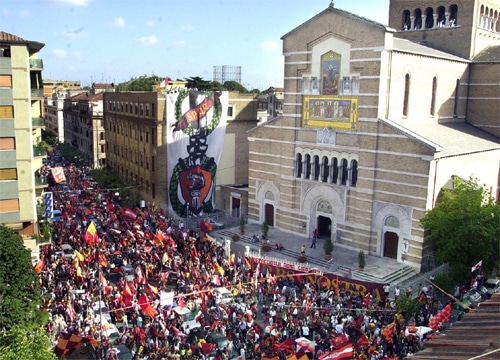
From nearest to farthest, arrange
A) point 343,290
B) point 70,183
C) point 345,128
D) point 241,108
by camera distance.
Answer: point 343,290 < point 345,128 < point 241,108 < point 70,183

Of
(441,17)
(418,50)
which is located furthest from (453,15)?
(418,50)

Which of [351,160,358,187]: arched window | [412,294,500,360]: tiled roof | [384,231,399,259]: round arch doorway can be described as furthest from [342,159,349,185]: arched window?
[412,294,500,360]: tiled roof

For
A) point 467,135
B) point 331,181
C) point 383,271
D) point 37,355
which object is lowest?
point 383,271

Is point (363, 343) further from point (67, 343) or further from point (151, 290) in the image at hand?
point (67, 343)

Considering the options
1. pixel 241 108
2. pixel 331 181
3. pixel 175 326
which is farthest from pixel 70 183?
pixel 175 326

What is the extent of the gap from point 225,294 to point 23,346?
1346cm

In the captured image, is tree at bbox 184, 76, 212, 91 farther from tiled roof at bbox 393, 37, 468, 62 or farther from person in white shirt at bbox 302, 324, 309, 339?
person in white shirt at bbox 302, 324, 309, 339

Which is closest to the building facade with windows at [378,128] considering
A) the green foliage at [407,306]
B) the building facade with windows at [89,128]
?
the green foliage at [407,306]

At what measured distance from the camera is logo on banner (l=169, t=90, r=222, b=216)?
158 feet

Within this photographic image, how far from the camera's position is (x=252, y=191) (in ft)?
147

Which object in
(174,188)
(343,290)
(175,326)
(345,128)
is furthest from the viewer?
(174,188)

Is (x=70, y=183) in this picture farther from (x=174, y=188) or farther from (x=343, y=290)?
(x=343, y=290)

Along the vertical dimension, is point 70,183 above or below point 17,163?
below

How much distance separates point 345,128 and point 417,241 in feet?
31.5
